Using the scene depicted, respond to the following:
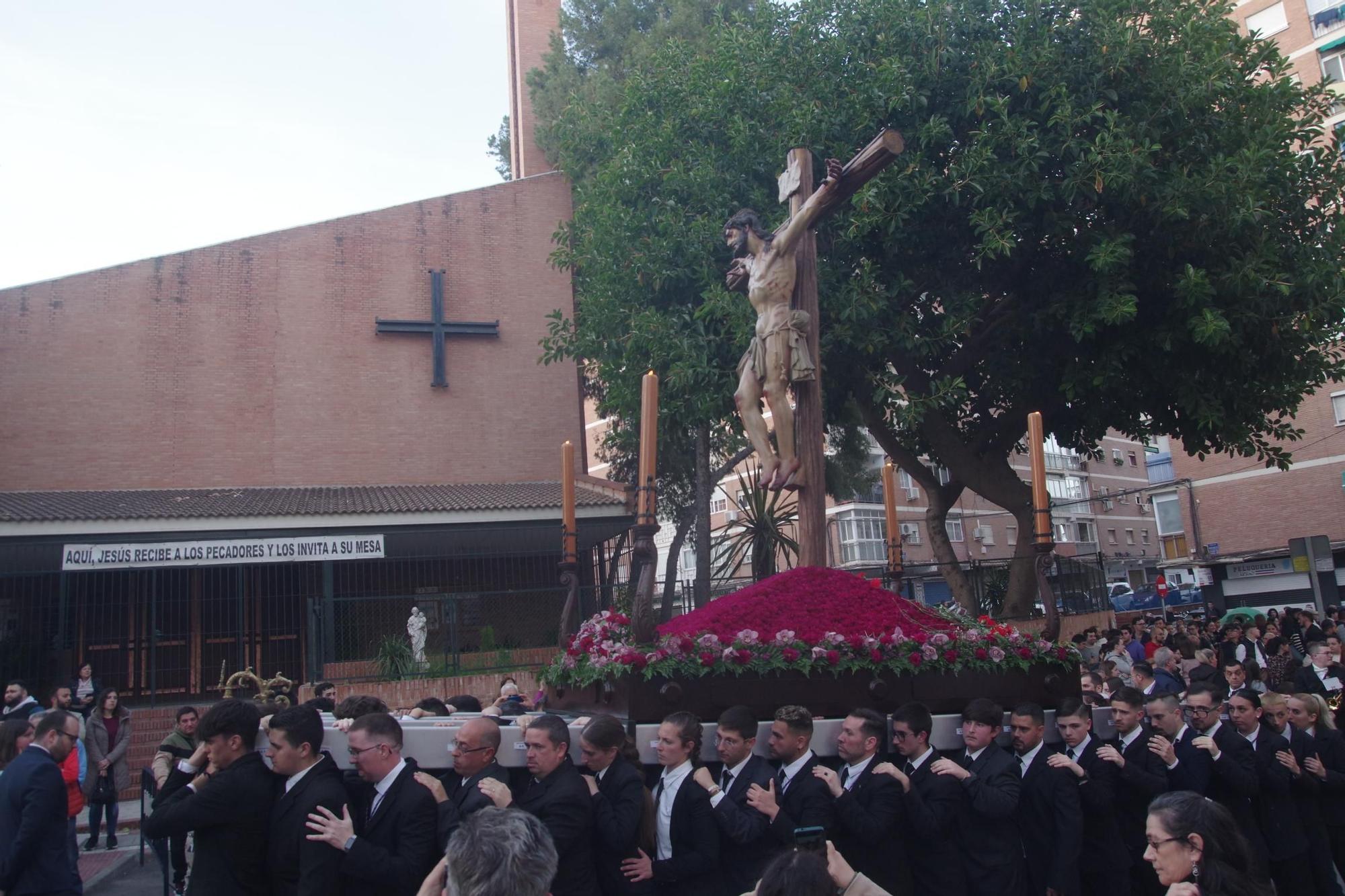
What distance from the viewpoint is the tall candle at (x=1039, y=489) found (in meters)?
5.98

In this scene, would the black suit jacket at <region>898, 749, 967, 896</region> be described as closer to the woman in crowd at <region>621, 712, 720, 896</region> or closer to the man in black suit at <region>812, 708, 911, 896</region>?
the man in black suit at <region>812, 708, 911, 896</region>

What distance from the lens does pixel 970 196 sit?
44.4 ft

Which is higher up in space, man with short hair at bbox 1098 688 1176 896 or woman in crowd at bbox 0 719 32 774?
woman in crowd at bbox 0 719 32 774

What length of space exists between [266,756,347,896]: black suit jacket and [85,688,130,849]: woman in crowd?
303 inches

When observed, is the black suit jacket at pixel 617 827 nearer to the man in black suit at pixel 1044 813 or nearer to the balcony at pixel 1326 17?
the man in black suit at pixel 1044 813

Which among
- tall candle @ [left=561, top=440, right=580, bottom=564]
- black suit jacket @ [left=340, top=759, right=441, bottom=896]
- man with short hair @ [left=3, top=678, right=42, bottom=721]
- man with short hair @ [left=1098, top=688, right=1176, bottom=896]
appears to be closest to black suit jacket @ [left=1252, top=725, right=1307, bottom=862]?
man with short hair @ [left=1098, top=688, right=1176, bottom=896]

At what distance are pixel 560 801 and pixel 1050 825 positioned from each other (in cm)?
236

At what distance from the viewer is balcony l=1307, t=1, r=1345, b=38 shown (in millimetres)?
27516

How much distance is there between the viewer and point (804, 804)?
446 centimetres

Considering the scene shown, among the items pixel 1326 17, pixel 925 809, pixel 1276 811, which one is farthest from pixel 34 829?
pixel 1326 17

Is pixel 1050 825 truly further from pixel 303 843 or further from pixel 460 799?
pixel 303 843

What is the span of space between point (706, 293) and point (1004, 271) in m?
4.03

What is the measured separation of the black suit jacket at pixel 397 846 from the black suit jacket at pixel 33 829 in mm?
1908

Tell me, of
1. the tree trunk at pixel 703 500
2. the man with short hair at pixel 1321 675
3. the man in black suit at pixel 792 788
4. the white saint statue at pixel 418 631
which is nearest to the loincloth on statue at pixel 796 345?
the man in black suit at pixel 792 788
